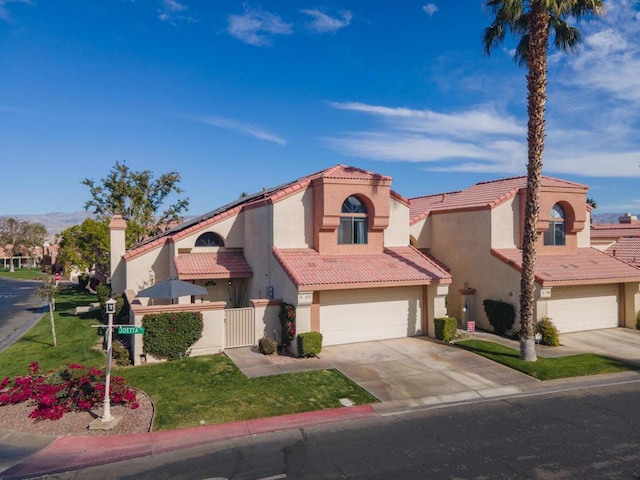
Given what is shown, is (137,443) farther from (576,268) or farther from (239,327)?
(576,268)

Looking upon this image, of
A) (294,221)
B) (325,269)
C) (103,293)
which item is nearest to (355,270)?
(325,269)

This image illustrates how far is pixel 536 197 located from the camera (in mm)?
17562

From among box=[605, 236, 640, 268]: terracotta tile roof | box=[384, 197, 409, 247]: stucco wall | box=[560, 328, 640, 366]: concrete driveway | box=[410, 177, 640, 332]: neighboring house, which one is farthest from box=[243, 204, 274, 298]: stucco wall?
box=[605, 236, 640, 268]: terracotta tile roof

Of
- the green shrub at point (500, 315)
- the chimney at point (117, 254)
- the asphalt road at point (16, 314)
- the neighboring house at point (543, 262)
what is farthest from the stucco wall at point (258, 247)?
the asphalt road at point (16, 314)

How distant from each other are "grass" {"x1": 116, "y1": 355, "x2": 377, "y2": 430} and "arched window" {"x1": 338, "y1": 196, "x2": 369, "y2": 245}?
23.7 ft

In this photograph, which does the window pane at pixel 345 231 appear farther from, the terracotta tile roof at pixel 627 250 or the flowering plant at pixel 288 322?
the terracotta tile roof at pixel 627 250

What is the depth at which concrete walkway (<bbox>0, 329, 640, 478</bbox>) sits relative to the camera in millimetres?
10391

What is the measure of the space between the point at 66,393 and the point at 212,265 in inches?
427

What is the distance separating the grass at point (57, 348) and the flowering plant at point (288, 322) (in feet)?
23.0

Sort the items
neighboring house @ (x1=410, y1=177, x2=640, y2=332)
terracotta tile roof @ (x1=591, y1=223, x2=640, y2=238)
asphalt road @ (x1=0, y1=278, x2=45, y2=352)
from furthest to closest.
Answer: terracotta tile roof @ (x1=591, y1=223, x2=640, y2=238) < asphalt road @ (x1=0, y1=278, x2=45, y2=352) < neighboring house @ (x1=410, y1=177, x2=640, y2=332)

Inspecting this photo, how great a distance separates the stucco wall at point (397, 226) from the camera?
23.1 meters

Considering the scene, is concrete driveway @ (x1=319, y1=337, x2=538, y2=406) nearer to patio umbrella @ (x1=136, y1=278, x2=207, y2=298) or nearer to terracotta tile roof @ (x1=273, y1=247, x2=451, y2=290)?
terracotta tile roof @ (x1=273, y1=247, x2=451, y2=290)

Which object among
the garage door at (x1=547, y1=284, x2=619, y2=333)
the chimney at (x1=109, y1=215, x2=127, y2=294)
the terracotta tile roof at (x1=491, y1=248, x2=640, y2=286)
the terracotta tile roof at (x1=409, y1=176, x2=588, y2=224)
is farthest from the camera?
the chimney at (x1=109, y1=215, x2=127, y2=294)

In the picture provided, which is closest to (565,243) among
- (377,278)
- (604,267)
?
(604,267)
